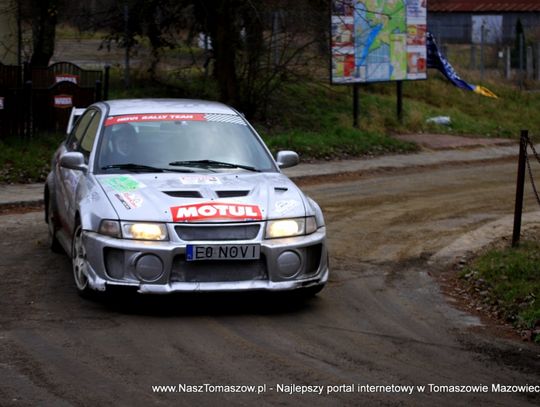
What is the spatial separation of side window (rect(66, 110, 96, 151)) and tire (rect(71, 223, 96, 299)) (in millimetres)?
1770

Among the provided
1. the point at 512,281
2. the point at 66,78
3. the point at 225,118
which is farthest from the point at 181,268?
the point at 66,78

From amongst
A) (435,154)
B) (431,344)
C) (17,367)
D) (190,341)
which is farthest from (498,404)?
(435,154)

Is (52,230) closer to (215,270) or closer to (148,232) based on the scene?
(148,232)

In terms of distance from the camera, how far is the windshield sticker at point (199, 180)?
895cm

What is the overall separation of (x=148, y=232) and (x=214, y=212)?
52 centimetres

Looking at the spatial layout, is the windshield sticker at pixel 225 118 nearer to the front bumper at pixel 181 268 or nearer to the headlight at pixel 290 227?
the headlight at pixel 290 227

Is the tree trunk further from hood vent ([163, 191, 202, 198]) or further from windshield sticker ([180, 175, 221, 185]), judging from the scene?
hood vent ([163, 191, 202, 198])

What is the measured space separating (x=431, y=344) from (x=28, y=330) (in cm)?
284

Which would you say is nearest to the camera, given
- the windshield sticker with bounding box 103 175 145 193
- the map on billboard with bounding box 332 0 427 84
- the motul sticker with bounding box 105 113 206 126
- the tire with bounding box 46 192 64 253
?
the windshield sticker with bounding box 103 175 145 193

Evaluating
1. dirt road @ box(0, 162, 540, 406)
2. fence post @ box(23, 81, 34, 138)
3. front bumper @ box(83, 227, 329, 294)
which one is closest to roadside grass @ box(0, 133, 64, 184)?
fence post @ box(23, 81, 34, 138)

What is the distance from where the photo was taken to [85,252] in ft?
28.2

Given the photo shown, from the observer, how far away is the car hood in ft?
27.3

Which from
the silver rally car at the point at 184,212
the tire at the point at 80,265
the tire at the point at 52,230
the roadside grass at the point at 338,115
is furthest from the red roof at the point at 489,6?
the tire at the point at 80,265

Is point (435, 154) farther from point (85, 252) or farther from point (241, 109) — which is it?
point (85, 252)
